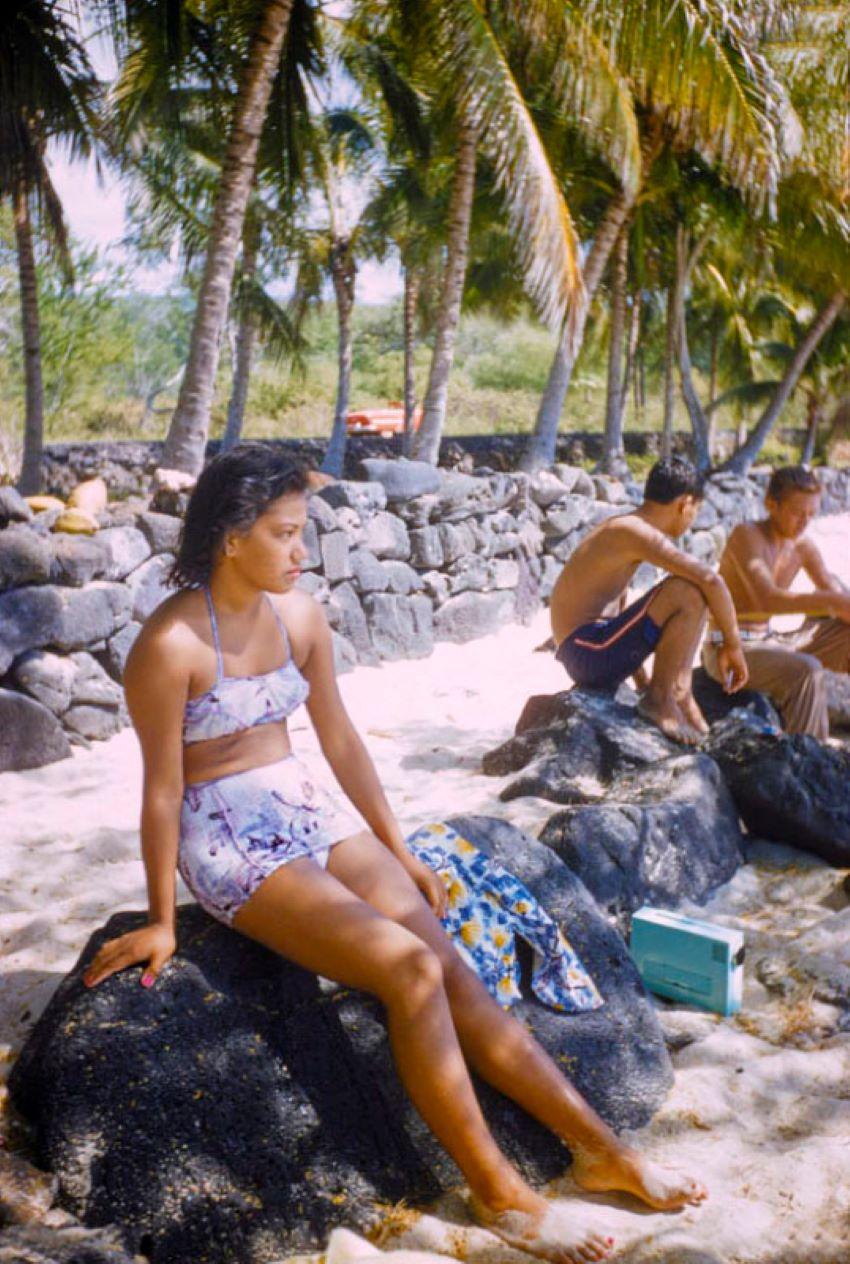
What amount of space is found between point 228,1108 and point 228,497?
48.6 inches

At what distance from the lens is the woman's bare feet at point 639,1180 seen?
7.44ft

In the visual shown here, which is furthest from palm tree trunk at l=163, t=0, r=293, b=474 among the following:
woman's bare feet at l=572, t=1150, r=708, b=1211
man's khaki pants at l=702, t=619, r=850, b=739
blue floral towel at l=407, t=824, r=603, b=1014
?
woman's bare feet at l=572, t=1150, r=708, b=1211

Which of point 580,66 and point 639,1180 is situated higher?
point 580,66

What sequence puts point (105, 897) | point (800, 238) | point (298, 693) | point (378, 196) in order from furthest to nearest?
point (378, 196) → point (800, 238) → point (105, 897) → point (298, 693)

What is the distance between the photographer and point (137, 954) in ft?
7.48

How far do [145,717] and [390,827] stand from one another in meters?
0.64

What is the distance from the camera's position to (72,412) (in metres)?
28.0

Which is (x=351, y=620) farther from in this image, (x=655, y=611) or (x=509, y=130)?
(x=509, y=130)

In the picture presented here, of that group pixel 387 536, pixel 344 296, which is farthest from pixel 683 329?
pixel 387 536

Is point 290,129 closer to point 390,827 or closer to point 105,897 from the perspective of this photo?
point 105,897

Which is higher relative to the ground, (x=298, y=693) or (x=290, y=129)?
(x=290, y=129)

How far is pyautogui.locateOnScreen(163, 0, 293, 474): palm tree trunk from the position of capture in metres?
7.81

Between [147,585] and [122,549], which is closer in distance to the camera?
[122,549]

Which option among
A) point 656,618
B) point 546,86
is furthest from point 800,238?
point 656,618
